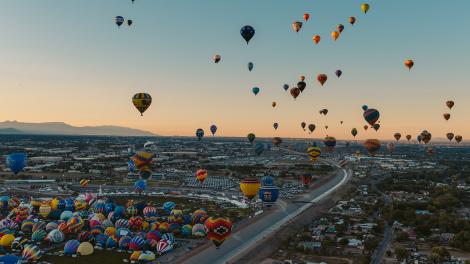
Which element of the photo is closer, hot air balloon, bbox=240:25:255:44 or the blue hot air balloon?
the blue hot air balloon

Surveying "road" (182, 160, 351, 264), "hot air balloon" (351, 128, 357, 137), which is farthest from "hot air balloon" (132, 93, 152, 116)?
"hot air balloon" (351, 128, 357, 137)

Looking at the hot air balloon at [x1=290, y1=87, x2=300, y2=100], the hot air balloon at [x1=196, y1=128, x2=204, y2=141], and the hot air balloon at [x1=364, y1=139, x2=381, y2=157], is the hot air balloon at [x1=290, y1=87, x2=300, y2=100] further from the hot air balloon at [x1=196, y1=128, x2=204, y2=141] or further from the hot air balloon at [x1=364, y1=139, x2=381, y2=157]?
the hot air balloon at [x1=196, y1=128, x2=204, y2=141]

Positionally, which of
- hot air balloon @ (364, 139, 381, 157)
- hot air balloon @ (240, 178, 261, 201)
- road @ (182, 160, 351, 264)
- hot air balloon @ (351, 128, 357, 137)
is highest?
hot air balloon @ (351, 128, 357, 137)

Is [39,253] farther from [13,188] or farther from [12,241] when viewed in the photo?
[13,188]

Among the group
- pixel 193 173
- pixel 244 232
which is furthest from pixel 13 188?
pixel 244 232

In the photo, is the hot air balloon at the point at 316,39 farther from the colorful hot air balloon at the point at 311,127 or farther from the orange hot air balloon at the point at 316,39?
the colorful hot air balloon at the point at 311,127

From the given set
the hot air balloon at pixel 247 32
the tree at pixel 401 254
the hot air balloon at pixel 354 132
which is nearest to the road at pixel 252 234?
the tree at pixel 401 254
